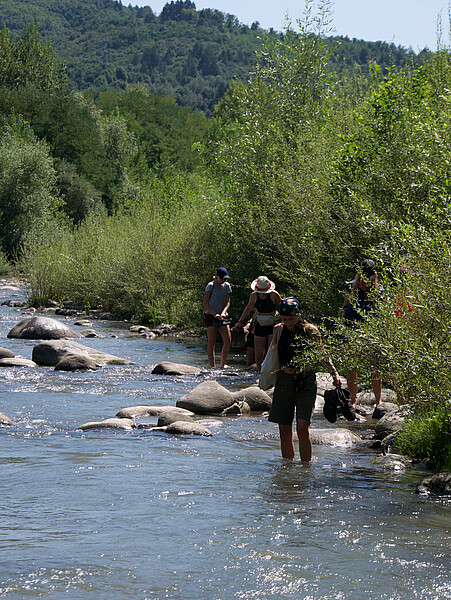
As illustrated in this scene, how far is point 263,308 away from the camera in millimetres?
14383

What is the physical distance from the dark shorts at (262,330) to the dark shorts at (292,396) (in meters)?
5.74

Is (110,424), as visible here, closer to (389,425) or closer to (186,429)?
(186,429)

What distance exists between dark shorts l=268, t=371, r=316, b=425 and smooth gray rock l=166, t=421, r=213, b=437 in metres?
2.19

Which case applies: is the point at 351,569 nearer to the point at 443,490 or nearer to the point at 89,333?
the point at 443,490

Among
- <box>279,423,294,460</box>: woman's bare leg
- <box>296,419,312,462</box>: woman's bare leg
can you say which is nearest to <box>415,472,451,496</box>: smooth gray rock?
<box>296,419,312,462</box>: woman's bare leg

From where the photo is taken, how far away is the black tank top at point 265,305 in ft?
46.7

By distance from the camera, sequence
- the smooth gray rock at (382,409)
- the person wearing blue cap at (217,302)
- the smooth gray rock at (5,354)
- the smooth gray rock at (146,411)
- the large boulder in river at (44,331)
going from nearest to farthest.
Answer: the smooth gray rock at (146,411), the smooth gray rock at (382,409), the person wearing blue cap at (217,302), the smooth gray rock at (5,354), the large boulder in river at (44,331)

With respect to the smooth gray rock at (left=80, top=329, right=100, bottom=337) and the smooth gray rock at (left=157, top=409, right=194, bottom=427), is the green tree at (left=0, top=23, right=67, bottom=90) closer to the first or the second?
the smooth gray rock at (left=80, top=329, right=100, bottom=337)

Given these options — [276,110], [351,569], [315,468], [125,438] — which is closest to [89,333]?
[276,110]

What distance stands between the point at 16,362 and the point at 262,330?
5377 mm

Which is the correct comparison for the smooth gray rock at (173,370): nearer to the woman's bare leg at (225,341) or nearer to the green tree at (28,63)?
the woman's bare leg at (225,341)

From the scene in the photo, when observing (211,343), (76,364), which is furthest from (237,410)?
(76,364)

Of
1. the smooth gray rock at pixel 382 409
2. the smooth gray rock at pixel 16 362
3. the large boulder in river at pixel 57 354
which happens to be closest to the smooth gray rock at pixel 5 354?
the smooth gray rock at pixel 16 362

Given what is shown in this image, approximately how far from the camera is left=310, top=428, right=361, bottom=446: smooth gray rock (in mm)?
10516
